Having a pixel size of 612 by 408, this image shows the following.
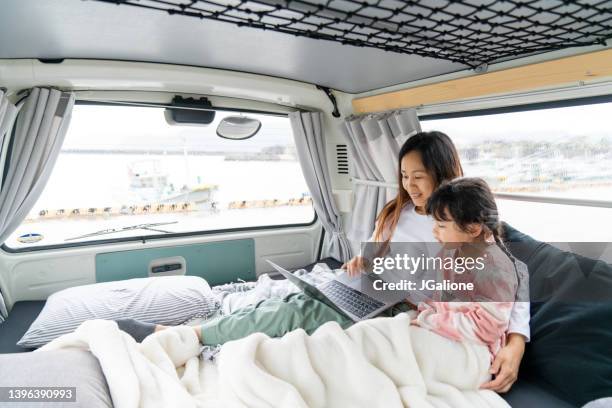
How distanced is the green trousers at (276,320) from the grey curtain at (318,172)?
120cm

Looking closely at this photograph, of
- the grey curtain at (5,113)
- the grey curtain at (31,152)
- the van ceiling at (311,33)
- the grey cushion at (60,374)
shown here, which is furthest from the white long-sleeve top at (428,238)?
the grey curtain at (5,113)

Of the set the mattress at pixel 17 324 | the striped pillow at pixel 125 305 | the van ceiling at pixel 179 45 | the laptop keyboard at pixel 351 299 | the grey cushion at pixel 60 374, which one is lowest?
the mattress at pixel 17 324

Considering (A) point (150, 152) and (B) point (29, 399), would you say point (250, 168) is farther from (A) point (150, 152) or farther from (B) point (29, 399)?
(B) point (29, 399)

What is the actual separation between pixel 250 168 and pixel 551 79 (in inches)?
76.6

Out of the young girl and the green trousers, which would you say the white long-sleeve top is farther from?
the green trousers

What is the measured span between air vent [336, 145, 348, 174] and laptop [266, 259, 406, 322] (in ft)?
3.68

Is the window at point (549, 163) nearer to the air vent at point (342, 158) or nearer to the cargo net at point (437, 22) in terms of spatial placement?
the cargo net at point (437, 22)

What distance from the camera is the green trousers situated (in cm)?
126

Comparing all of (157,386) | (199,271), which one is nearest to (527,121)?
(157,386)

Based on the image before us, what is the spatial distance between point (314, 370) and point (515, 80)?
1363 mm

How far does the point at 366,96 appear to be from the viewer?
218 centimetres

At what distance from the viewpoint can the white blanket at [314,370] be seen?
0.83 metres

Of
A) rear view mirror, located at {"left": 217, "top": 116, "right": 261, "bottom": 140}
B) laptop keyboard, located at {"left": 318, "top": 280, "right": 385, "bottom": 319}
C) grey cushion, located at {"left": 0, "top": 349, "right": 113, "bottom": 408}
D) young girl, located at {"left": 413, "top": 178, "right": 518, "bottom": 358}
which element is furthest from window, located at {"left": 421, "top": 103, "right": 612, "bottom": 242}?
grey cushion, located at {"left": 0, "top": 349, "right": 113, "bottom": 408}

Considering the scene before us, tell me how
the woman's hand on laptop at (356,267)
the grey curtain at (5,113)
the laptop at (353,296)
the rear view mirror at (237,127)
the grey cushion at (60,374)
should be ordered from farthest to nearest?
the rear view mirror at (237,127) < the woman's hand on laptop at (356,267) < the grey curtain at (5,113) < the laptop at (353,296) < the grey cushion at (60,374)
